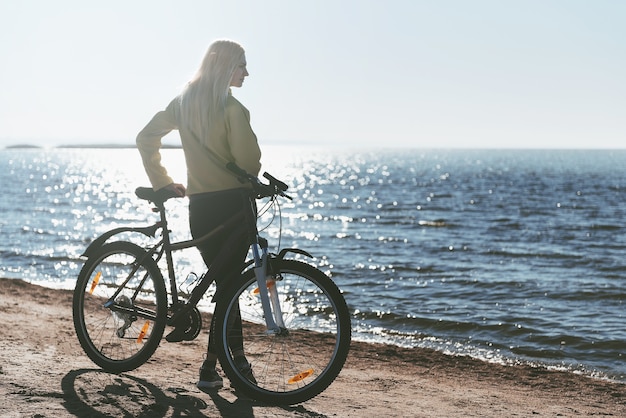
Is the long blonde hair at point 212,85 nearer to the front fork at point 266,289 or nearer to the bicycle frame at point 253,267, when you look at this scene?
the bicycle frame at point 253,267

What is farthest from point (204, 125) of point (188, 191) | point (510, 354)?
point (510, 354)

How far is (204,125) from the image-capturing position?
14.9 ft

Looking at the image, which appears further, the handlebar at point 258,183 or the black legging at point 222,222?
the black legging at point 222,222

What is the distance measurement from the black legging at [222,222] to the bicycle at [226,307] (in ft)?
0.14

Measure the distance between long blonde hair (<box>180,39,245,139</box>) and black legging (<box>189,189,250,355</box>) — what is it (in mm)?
422

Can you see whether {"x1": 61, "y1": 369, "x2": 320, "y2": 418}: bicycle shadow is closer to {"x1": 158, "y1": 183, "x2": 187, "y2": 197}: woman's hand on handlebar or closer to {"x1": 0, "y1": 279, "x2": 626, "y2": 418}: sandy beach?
{"x1": 0, "y1": 279, "x2": 626, "y2": 418}: sandy beach

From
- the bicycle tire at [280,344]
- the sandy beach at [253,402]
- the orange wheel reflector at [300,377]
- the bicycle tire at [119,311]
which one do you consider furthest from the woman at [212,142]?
the sandy beach at [253,402]

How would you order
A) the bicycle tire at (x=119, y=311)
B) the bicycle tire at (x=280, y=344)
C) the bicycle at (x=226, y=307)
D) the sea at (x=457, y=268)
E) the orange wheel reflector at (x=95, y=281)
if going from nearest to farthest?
1. the bicycle tire at (x=280, y=344)
2. the bicycle at (x=226, y=307)
3. the bicycle tire at (x=119, y=311)
4. the orange wheel reflector at (x=95, y=281)
5. the sea at (x=457, y=268)

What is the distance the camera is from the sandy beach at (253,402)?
4383mm

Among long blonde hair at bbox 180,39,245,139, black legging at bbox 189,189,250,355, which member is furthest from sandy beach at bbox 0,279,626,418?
long blonde hair at bbox 180,39,245,139

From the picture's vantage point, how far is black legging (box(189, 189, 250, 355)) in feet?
15.2

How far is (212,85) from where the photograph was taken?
4.49 m

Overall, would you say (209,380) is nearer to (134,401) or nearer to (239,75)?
(134,401)

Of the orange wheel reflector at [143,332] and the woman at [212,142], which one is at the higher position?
the woman at [212,142]
